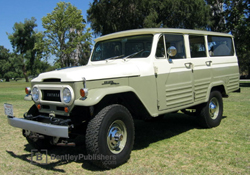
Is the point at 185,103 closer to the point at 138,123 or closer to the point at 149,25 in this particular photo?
the point at 138,123

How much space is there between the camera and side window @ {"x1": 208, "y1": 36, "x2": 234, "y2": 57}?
6.30 m

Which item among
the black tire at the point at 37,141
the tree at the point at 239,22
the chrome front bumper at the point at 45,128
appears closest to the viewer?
the chrome front bumper at the point at 45,128

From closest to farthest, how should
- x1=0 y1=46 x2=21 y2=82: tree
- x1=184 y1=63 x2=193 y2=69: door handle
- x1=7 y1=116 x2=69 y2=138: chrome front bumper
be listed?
x1=7 y1=116 x2=69 y2=138: chrome front bumper
x1=184 y1=63 x2=193 y2=69: door handle
x1=0 y1=46 x2=21 y2=82: tree

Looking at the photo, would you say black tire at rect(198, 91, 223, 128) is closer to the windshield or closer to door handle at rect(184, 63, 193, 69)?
door handle at rect(184, 63, 193, 69)

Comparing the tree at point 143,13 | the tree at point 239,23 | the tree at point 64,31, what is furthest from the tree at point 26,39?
the tree at point 239,23

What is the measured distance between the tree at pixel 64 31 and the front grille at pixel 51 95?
29411mm

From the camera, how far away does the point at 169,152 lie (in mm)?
4559

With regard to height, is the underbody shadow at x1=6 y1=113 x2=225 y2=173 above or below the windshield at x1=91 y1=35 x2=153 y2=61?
below

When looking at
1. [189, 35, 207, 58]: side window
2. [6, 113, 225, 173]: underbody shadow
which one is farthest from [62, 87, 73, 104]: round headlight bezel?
[189, 35, 207, 58]: side window

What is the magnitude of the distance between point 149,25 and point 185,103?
19876 millimetres

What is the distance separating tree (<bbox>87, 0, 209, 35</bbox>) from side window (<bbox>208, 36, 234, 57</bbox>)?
59.4 ft

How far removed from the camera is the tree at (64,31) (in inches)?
1296

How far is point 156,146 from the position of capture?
491 cm

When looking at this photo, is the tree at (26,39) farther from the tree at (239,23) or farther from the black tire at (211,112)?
the black tire at (211,112)
